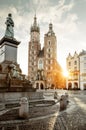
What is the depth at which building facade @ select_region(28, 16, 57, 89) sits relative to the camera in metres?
78.5

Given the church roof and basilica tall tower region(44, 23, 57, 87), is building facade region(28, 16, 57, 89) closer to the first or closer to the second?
basilica tall tower region(44, 23, 57, 87)

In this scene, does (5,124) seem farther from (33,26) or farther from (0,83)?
→ (33,26)

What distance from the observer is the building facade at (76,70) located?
61375 millimetres

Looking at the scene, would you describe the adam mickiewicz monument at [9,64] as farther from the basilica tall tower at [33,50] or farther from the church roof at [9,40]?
the basilica tall tower at [33,50]

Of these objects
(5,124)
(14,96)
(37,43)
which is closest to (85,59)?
(37,43)

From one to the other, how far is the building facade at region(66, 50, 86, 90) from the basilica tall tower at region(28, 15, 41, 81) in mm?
22495

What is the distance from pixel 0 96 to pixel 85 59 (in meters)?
52.3

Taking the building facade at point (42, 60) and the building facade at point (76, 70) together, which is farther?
the building facade at point (42, 60)

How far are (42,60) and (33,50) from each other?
28.7ft

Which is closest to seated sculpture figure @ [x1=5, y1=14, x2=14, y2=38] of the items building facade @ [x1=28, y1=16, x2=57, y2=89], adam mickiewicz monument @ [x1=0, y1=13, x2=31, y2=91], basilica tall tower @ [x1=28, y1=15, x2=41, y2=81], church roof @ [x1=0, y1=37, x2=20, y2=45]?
adam mickiewicz monument @ [x1=0, y1=13, x2=31, y2=91]

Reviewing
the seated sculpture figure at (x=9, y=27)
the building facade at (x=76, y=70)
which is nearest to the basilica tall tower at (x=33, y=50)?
the building facade at (x=76, y=70)

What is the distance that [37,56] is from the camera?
86500mm

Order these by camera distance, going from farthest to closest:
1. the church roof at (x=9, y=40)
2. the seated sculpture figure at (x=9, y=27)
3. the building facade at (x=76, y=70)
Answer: the building facade at (x=76, y=70), the seated sculpture figure at (x=9, y=27), the church roof at (x=9, y=40)

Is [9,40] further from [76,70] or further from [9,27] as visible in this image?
[76,70]
